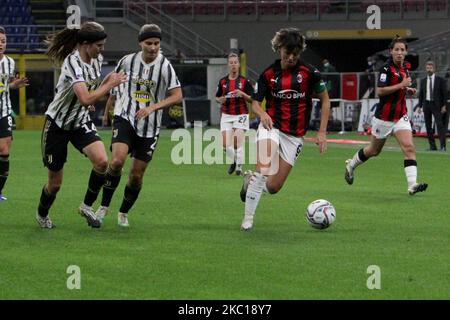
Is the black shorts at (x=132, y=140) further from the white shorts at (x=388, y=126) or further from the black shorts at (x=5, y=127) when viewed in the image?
the white shorts at (x=388, y=126)

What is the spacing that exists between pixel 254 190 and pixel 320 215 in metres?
0.77

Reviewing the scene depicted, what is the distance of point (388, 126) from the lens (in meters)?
16.8

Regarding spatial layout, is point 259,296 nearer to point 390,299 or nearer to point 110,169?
point 390,299

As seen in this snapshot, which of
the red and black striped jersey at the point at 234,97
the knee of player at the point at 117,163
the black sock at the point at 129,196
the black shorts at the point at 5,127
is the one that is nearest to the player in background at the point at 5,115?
the black shorts at the point at 5,127

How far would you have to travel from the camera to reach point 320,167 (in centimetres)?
2248

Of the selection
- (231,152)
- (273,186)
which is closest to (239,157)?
(231,152)

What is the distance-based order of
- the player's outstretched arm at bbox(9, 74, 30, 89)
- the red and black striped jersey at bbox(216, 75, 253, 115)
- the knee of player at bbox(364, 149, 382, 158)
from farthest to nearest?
the red and black striped jersey at bbox(216, 75, 253, 115), the knee of player at bbox(364, 149, 382, 158), the player's outstretched arm at bbox(9, 74, 30, 89)

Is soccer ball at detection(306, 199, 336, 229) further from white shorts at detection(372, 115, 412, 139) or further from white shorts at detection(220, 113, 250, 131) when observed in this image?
white shorts at detection(220, 113, 250, 131)

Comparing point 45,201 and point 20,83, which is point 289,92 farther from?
point 20,83

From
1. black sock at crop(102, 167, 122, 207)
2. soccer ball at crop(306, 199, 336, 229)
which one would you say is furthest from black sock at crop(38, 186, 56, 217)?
soccer ball at crop(306, 199, 336, 229)

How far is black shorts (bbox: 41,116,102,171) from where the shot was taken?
12.1 metres

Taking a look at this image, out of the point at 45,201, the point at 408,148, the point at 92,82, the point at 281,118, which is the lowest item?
the point at 45,201

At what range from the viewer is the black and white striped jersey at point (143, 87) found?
40.0 ft

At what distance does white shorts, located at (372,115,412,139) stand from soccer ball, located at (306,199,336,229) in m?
4.50
